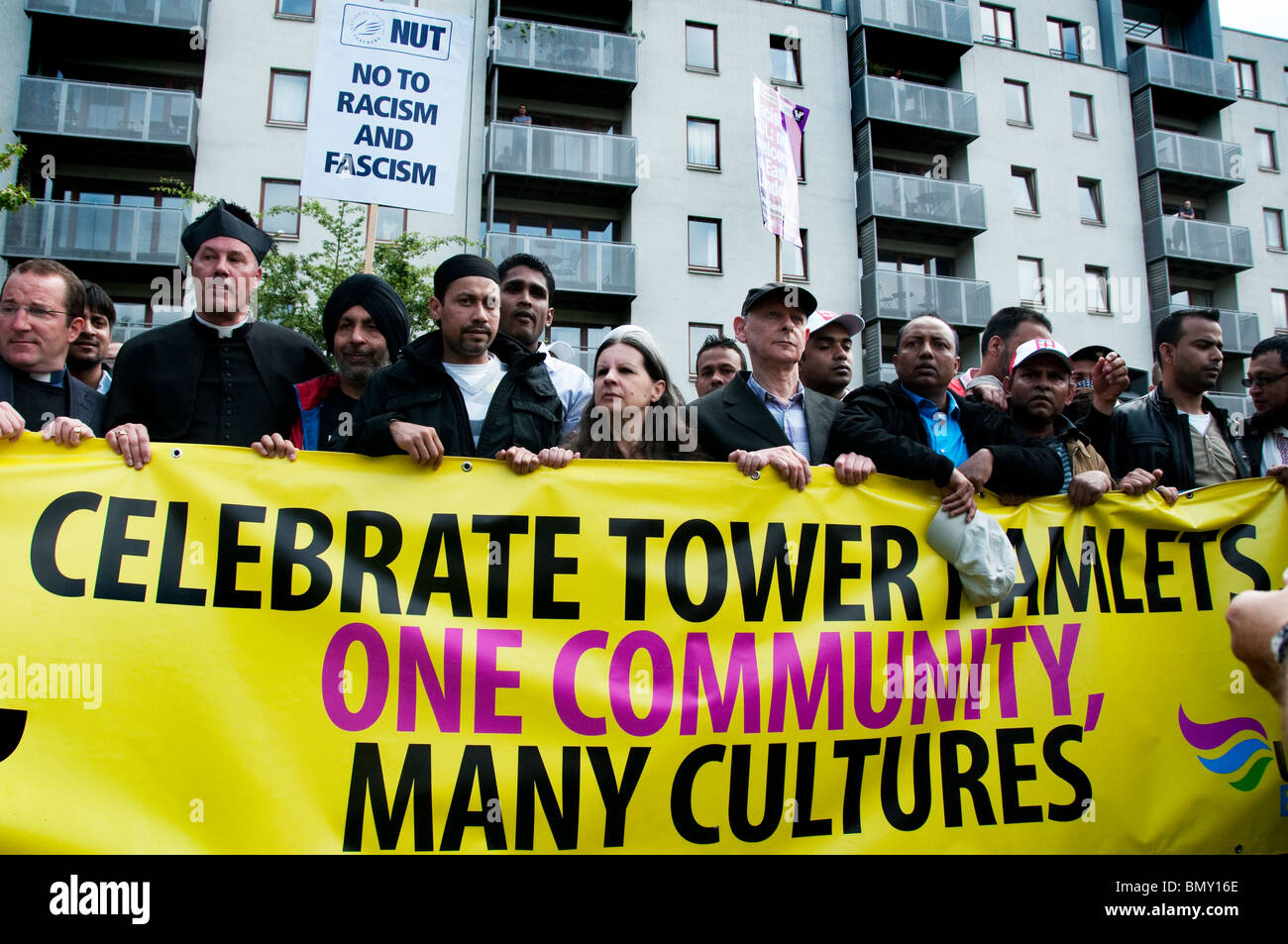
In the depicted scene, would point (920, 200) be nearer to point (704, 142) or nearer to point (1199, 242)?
point (704, 142)

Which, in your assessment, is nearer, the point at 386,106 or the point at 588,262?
the point at 386,106

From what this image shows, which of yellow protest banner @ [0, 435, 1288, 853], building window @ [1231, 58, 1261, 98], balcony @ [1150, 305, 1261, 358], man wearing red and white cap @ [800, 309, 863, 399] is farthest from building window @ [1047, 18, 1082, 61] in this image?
yellow protest banner @ [0, 435, 1288, 853]

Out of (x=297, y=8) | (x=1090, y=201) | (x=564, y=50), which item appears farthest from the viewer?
(x=1090, y=201)

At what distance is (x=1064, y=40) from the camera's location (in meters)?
28.4

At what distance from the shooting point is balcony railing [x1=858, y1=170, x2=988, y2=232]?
24312mm

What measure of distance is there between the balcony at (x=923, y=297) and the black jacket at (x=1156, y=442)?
19.7 m

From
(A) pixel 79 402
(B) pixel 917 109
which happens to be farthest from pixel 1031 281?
(A) pixel 79 402

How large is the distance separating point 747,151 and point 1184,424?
2085 centimetres

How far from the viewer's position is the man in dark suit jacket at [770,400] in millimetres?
4008

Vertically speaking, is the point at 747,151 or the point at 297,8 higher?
the point at 297,8

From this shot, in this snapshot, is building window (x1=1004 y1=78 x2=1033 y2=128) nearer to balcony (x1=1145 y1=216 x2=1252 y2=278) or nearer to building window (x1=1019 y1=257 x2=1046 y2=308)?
building window (x1=1019 y1=257 x2=1046 y2=308)

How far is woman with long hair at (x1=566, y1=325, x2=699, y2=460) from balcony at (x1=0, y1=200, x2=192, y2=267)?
18904mm

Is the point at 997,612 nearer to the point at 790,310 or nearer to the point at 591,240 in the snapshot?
the point at 790,310

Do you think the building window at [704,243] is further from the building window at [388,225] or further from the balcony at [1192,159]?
the balcony at [1192,159]
